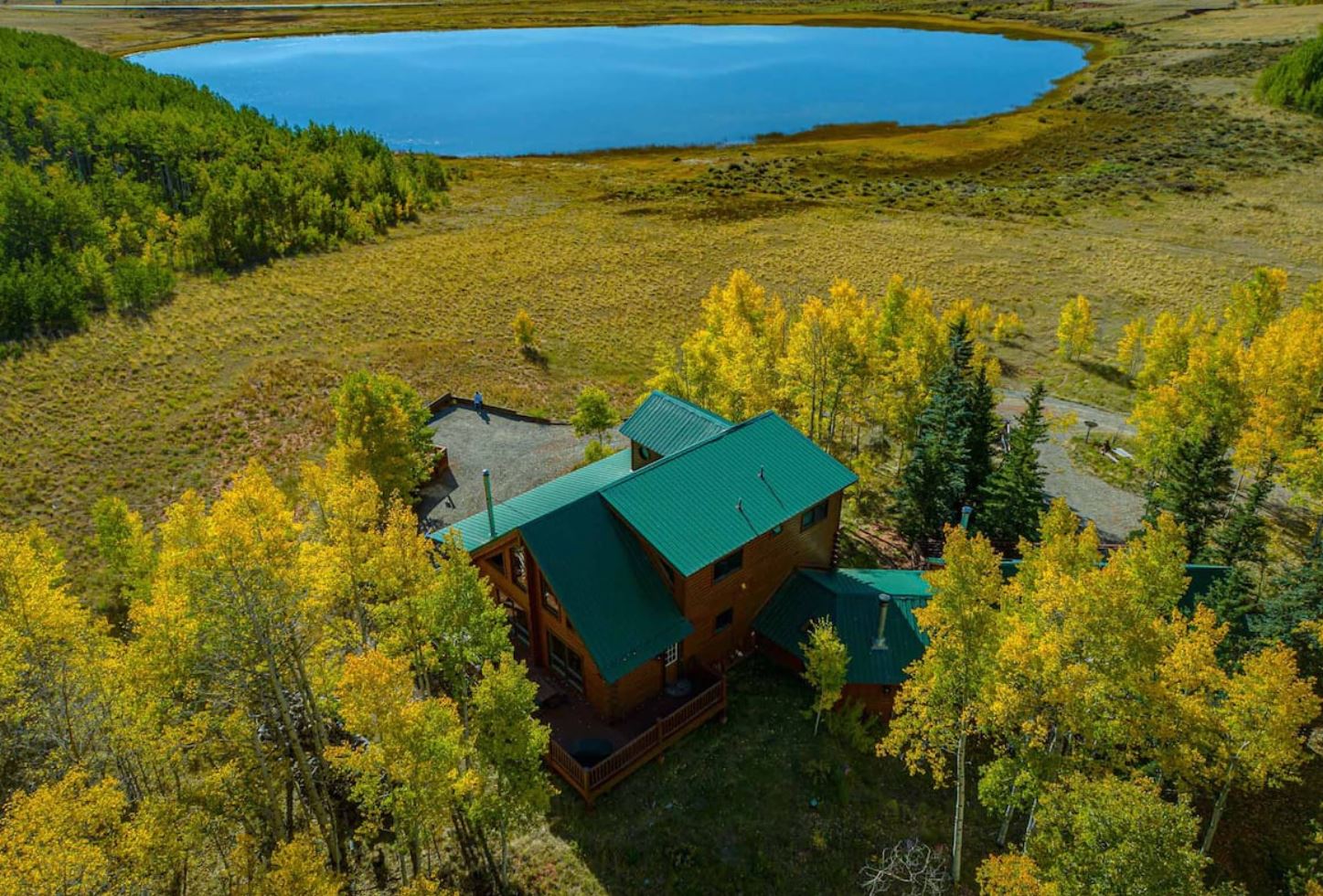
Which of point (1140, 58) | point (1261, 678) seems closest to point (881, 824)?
point (1261, 678)

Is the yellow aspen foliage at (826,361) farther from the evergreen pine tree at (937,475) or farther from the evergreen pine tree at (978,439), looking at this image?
the evergreen pine tree at (978,439)

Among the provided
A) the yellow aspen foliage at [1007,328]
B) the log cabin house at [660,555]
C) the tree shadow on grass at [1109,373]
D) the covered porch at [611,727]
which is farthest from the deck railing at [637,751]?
the yellow aspen foliage at [1007,328]

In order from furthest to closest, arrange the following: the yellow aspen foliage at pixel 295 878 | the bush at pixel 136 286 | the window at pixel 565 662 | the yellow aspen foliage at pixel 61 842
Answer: the bush at pixel 136 286, the window at pixel 565 662, the yellow aspen foliage at pixel 295 878, the yellow aspen foliage at pixel 61 842

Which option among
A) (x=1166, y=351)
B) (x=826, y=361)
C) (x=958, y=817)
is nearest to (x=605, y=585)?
(x=958, y=817)

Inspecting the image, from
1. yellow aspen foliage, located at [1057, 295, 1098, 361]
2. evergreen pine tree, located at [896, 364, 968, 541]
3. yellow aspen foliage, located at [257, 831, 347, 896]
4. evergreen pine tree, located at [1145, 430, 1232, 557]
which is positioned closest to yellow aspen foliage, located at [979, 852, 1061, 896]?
yellow aspen foliage, located at [257, 831, 347, 896]

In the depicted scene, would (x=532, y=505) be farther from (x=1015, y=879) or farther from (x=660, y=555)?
(x=1015, y=879)

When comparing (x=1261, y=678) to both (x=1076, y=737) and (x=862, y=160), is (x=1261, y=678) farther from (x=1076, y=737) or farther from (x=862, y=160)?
(x=862, y=160)
